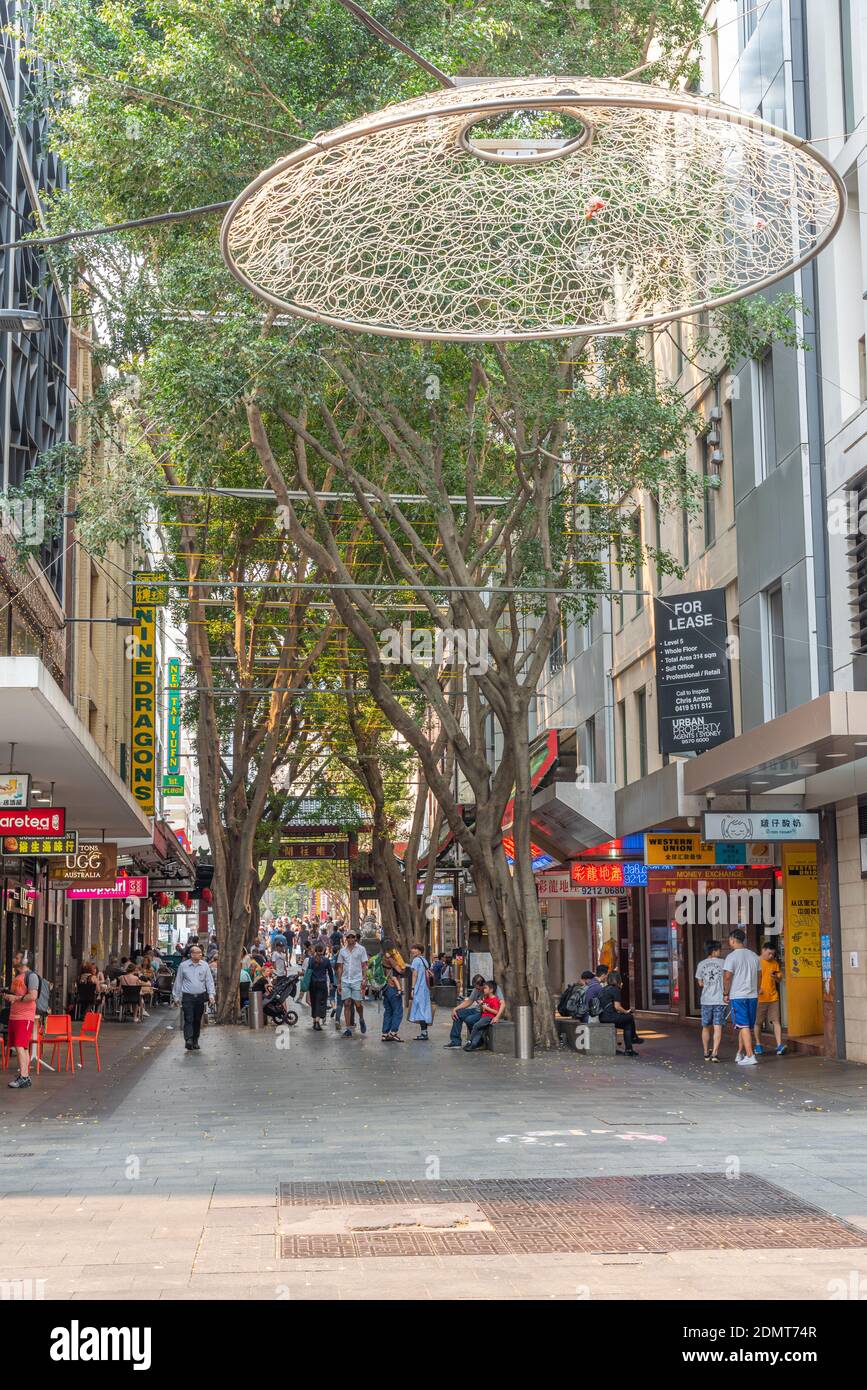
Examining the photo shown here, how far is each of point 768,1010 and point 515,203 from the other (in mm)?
16468

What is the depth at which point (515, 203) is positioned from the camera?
9891 mm

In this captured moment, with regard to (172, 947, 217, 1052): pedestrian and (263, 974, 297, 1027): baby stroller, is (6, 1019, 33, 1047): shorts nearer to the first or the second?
(172, 947, 217, 1052): pedestrian

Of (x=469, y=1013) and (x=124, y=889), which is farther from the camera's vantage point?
(x=124, y=889)

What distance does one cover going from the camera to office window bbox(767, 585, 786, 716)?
23062 mm

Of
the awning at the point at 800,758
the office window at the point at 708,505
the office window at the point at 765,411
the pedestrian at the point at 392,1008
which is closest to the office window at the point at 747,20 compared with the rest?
the office window at the point at 765,411

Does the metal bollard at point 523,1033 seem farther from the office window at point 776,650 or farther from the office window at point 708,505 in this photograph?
the office window at point 708,505

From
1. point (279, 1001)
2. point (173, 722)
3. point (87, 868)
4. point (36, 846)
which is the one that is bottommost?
point (279, 1001)

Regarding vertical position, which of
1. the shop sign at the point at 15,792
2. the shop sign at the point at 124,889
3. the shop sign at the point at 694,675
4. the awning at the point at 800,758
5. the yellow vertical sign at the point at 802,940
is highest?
the shop sign at the point at 694,675

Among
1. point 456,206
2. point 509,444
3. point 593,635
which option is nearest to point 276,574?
point 593,635

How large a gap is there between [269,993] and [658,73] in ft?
66.3

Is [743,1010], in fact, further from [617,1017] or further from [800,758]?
[800,758]

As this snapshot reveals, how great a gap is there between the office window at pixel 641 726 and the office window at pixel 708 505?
622 centimetres

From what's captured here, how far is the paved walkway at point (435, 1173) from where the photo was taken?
8.04 meters

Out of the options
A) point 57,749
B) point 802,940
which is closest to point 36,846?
point 57,749
